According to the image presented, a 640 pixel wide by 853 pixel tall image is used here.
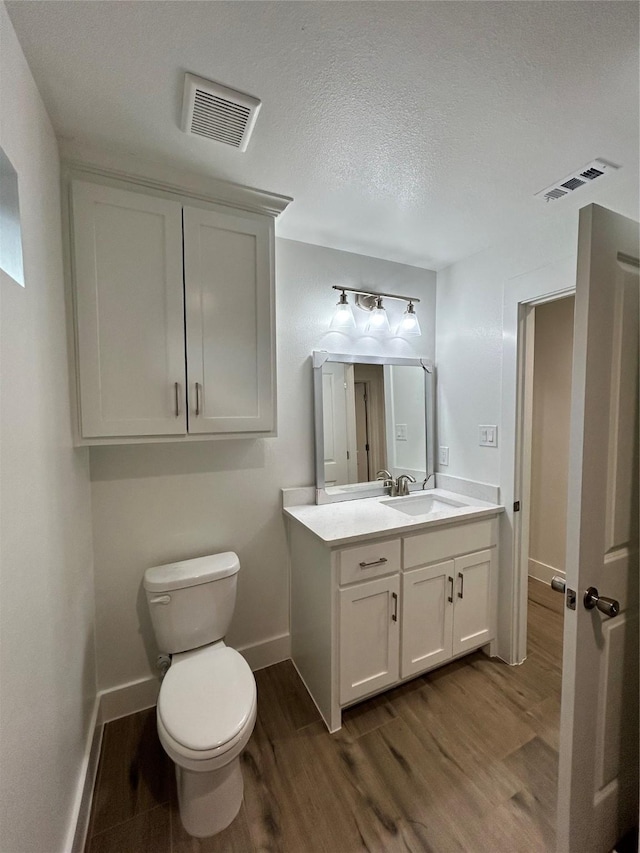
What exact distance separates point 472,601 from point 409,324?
168 cm

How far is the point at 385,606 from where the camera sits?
1660 mm

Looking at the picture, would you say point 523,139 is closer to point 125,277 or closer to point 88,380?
point 125,277

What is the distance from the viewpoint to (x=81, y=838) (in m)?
1.13

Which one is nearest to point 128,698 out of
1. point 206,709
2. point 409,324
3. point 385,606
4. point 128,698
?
point 128,698

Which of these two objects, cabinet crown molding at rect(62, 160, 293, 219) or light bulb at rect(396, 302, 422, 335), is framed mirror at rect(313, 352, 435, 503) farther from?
cabinet crown molding at rect(62, 160, 293, 219)

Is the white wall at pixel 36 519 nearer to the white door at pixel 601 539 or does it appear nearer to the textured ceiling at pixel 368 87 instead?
the textured ceiling at pixel 368 87

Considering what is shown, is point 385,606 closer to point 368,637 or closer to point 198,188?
point 368,637

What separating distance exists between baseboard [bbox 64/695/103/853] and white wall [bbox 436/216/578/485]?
7.36 feet

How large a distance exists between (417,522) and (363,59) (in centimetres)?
170

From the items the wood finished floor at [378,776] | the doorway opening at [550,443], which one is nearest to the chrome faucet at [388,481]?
the wood finished floor at [378,776]

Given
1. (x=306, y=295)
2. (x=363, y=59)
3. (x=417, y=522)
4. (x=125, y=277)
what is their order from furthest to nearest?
(x=306, y=295) → (x=417, y=522) → (x=125, y=277) → (x=363, y=59)

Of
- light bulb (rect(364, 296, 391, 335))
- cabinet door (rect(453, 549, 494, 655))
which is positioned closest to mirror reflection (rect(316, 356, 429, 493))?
light bulb (rect(364, 296, 391, 335))

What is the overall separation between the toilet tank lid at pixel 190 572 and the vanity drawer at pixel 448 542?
862 millimetres

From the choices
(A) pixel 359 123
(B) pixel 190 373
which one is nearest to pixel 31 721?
(B) pixel 190 373
